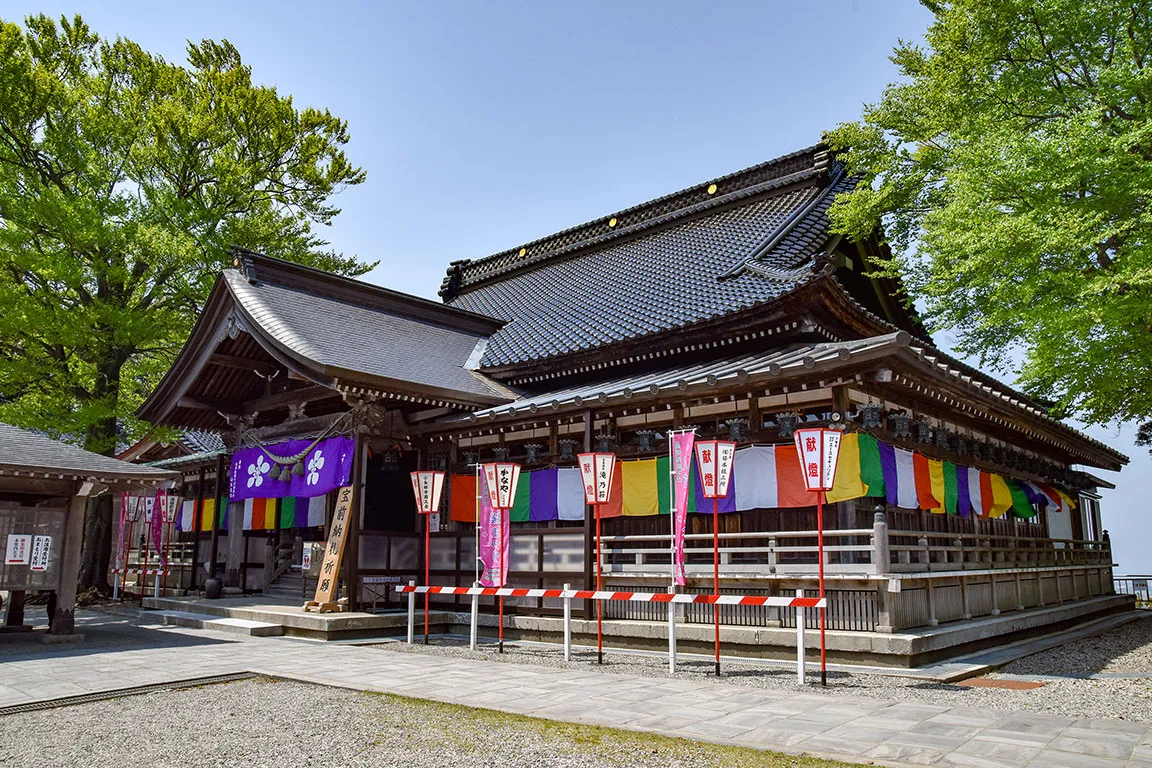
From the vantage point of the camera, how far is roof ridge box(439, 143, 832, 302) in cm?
1942

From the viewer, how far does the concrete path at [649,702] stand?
5.85m

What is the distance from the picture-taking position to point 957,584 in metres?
11.7

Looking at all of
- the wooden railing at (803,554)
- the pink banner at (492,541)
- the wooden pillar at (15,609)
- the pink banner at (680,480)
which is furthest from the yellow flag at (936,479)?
the wooden pillar at (15,609)

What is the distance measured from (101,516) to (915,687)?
2033 cm

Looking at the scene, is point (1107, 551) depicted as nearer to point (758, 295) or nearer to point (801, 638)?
point (758, 295)

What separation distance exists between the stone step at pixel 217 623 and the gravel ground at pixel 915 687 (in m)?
4.20

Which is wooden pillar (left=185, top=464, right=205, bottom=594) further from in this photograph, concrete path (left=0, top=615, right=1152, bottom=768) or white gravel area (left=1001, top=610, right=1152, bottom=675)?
white gravel area (left=1001, top=610, right=1152, bottom=675)

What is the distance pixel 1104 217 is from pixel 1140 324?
1866 millimetres

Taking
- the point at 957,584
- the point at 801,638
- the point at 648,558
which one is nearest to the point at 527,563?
the point at 648,558

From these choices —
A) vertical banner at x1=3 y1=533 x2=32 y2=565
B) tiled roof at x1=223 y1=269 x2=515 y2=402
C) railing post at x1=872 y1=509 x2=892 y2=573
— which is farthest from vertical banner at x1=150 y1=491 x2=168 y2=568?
railing post at x1=872 y1=509 x2=892 y2=573

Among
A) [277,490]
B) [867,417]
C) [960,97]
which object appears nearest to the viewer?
[867,417]

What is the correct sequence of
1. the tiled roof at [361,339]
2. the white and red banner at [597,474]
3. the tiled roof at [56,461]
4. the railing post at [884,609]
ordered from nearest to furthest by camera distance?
the railing post at [884,609] < the white and red banner at [597,474] < the tiled roof at [56,461] < the tiled roof at [361,339]

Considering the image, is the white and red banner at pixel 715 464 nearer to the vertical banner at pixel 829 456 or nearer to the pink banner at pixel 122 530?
the vertical banner at pixel 829 456

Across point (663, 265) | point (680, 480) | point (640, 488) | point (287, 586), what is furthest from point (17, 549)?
point (663, 265)
